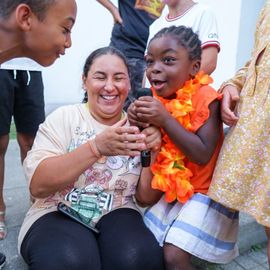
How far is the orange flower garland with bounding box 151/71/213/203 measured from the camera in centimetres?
168

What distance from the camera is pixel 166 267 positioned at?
1.67m

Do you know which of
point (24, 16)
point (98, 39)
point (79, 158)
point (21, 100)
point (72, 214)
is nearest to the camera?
point (24, 16)

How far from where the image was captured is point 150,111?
5.10 feet

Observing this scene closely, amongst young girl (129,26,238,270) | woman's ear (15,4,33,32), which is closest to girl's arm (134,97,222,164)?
young girl (129,26,238,270)

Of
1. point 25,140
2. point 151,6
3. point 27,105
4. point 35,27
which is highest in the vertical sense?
point 151,6

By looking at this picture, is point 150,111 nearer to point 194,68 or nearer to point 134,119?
point 134,119

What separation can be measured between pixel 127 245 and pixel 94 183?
1.15 feet

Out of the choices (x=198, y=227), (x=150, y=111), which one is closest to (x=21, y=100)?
(x=150, y=111)

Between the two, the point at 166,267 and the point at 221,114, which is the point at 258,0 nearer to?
the point at 221,114

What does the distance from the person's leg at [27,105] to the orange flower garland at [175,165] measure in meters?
1.07

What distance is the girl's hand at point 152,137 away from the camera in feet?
5.30

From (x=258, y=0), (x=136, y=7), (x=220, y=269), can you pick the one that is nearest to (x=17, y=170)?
(x=136, y=7)

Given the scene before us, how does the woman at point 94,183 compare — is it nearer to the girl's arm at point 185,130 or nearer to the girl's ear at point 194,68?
the girl's arm at point 185,130

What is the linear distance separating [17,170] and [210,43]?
220 centimetres
